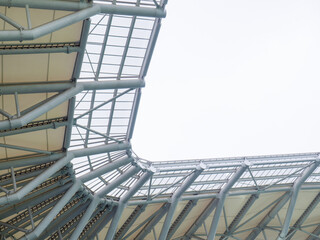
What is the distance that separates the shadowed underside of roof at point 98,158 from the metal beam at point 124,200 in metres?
0.07

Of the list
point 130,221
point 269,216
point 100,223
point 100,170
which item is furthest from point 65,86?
point 269,216

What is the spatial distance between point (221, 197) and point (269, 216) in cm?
834

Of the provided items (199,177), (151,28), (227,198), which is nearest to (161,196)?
(199,177)

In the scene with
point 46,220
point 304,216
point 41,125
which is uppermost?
point 304,216

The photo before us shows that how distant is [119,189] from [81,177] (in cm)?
557

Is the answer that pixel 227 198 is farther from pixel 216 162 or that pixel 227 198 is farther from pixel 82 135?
pixel 82 135

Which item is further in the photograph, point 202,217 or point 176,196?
point 202,217

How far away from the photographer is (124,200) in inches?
1377

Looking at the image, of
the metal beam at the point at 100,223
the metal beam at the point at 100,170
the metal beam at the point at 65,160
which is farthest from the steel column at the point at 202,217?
the metal beam at the point at 65,160

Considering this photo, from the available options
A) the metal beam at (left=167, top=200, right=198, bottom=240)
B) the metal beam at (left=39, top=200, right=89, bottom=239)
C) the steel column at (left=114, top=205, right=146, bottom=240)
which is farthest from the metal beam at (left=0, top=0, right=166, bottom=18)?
the metal beam at (left=167, top=200, right=198, bottom=240)

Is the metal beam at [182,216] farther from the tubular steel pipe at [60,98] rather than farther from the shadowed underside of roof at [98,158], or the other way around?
the tubular steel pipe at [60,98]

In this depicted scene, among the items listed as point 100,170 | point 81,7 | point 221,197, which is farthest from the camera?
point 221,197

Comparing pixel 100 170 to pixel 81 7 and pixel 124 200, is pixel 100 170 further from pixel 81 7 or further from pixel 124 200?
pixel 81 7

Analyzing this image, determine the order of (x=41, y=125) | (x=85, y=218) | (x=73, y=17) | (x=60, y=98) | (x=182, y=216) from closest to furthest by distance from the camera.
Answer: (x=73, y=17)
(x=60, y=98)
(x=41, y=125)
(x=85, y=218)
(x=182, y=216)
